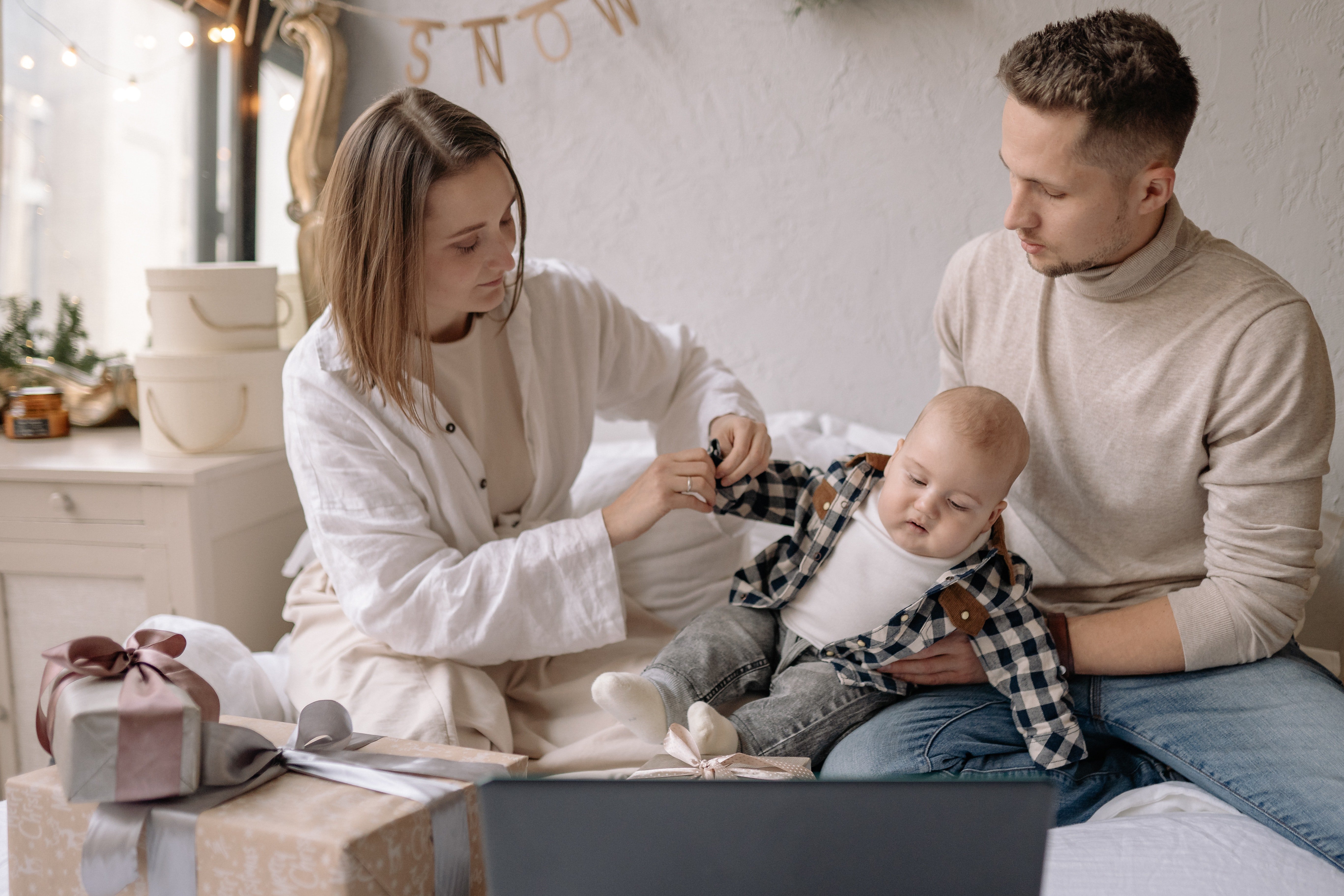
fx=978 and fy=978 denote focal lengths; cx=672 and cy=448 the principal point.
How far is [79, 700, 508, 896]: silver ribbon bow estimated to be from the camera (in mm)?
812

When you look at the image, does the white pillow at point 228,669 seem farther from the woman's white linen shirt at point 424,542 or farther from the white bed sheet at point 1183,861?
the white bed sheet at point 1183,861

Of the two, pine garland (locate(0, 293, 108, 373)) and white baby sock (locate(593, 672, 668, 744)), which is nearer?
white baby sock (locate(593, 672, 668, 744))

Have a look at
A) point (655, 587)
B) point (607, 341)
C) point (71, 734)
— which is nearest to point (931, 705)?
point (655, 587)

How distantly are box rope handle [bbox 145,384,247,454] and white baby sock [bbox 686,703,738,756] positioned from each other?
4.05 feet

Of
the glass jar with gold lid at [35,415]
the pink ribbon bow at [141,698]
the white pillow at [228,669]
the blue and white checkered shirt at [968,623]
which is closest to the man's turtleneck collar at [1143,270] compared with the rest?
the blue and white checkered shirt at [968,623]

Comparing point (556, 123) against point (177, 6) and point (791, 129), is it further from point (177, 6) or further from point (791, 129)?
point (177, 6)

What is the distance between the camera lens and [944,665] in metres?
1.38

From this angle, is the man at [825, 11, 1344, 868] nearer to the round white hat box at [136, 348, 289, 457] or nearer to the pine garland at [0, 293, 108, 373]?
the round white hat box at [136, 348, 289, 457]

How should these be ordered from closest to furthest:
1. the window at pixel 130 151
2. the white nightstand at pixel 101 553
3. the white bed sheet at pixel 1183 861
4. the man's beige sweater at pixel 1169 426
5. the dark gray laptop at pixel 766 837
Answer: the dark gray laptop at pixel 766 837 < the white bed sheet at pixel 1183 861 < the man's beige sweater at pixel 1169 426 < the white nightstand at pixel 101 553 < the window at pixel 130 151

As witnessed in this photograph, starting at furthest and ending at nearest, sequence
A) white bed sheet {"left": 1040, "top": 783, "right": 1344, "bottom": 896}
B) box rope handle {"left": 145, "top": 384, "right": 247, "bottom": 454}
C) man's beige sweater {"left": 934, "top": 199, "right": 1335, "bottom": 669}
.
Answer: box rope handle {"left": 145, "top": 384, "right": 247, "bottom": 454}, man's beige sweater {"left": 934, "top": 199, "right": 1335, "bottom": 669}, white bed sheet {"left": 1040, "top": 783, "right": 1344, "bottom": 896}

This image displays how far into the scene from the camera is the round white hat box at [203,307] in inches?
76.9

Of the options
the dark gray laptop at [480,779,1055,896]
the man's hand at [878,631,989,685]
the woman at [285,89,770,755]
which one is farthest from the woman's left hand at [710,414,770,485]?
the dark gray laptop at [480,779,1055,896]

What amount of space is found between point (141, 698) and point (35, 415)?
5.17ft

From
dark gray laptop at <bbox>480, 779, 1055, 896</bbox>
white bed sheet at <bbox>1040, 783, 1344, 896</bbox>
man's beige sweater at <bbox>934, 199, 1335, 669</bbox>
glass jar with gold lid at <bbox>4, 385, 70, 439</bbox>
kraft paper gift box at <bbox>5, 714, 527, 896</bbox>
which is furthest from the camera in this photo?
glass jar with gold lid at <bbox>4, 385, 70, 439</bbox>
